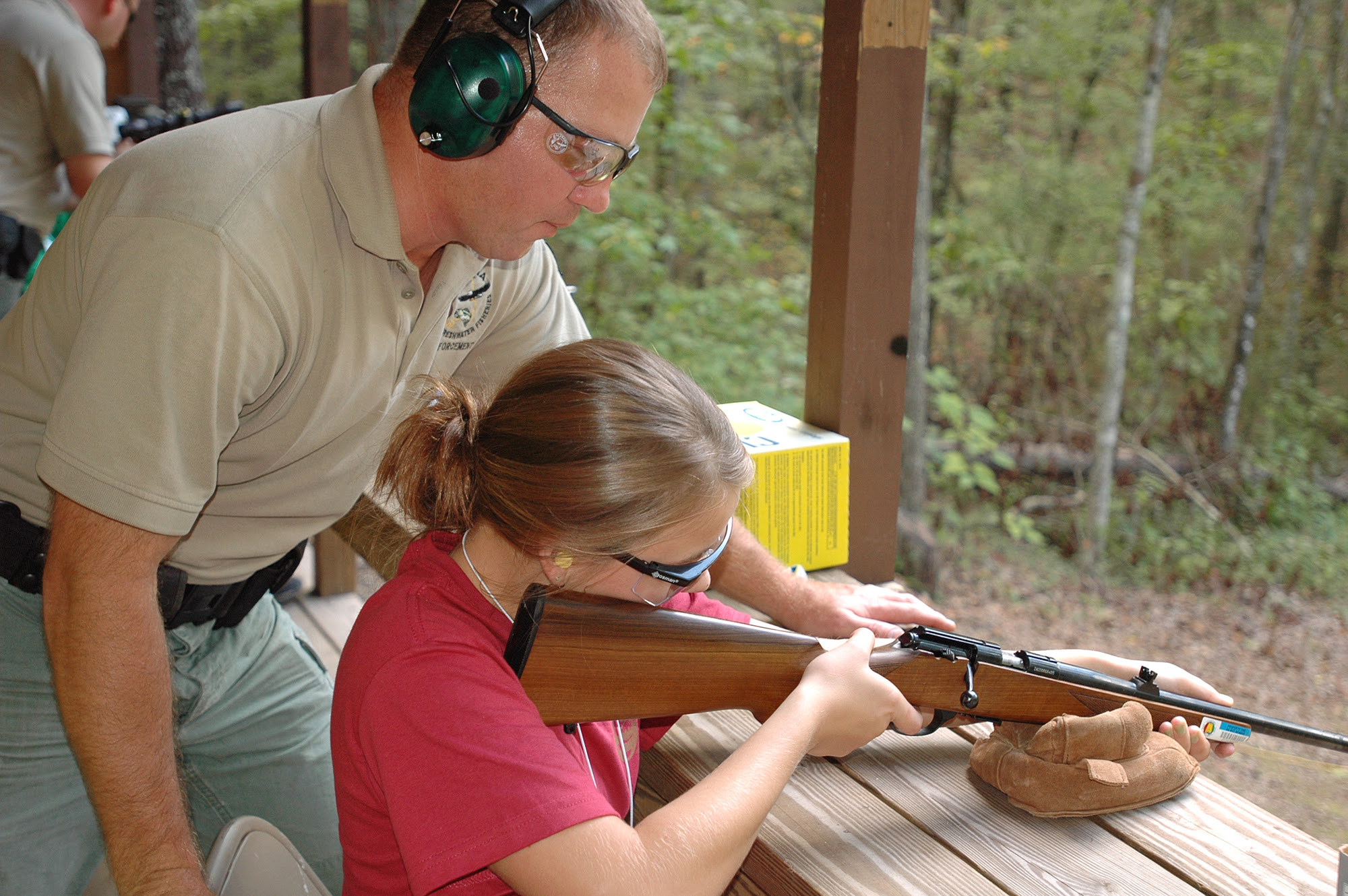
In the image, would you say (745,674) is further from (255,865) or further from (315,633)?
(315,633)

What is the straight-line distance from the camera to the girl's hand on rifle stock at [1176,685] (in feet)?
5.61

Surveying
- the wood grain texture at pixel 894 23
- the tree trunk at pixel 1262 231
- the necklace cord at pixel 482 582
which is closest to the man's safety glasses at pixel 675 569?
the necklace cord at pixel 482 582

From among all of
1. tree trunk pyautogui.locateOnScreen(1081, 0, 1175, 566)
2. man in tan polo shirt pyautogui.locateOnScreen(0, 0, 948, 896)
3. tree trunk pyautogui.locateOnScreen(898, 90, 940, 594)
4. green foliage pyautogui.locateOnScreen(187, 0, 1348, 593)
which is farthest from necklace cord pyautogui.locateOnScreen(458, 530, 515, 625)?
tree trunk pyautogui.locateOnScreen(1081, 0, 1175, 566)

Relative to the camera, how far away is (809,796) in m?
1.58

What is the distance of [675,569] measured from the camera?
1408mm

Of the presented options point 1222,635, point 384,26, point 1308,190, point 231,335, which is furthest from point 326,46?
point 1308,190

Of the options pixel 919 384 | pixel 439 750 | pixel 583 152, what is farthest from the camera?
pixel 919 384

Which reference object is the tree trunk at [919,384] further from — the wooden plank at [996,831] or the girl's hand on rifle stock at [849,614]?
the wooden plank at [996,831]

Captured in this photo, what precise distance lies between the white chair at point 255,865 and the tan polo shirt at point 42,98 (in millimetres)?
2820

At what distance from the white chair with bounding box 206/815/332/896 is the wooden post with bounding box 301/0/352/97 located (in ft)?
9.74

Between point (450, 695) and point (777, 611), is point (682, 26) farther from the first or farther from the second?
point (450, 695)

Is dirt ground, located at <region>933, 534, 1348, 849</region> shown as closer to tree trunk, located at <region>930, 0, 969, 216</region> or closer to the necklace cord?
tree trunk, located at <region>930, 0, 969, 216</region>

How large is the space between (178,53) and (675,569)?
200 inches

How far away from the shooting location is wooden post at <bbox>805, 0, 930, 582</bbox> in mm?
2158
